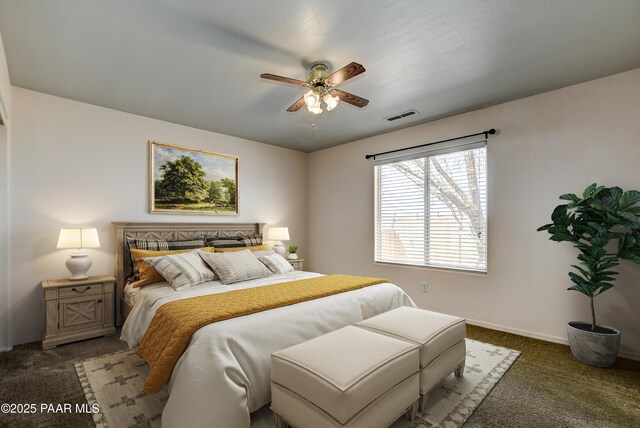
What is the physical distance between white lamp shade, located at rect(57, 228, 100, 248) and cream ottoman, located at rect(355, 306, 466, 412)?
2.88 metres

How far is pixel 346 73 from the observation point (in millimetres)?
2299

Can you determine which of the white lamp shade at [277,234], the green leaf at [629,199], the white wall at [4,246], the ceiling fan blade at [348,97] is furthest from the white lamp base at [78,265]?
the green leaf at [629,199]

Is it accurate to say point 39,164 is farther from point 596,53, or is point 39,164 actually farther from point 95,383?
point 596,53

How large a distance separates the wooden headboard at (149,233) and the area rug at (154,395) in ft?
3.23

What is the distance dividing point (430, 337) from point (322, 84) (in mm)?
2064

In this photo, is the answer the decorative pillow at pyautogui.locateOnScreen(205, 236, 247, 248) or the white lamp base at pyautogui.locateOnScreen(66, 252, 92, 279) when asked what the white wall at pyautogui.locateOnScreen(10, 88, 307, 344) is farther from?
the decorative pillow at pyautogui.locateOnScreen(205, 236, 247, 248)

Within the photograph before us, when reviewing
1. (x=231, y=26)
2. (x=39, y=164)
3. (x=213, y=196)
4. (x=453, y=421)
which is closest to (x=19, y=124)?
(x=39, y=164)

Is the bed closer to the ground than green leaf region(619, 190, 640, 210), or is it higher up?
closer to the ground

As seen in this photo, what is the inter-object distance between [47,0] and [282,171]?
3730 mm

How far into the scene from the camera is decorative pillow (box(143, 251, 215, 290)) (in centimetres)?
296

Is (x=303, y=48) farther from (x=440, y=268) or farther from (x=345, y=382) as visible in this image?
(x=440, y=268)

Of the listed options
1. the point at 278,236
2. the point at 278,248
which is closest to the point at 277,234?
the point at 278,236

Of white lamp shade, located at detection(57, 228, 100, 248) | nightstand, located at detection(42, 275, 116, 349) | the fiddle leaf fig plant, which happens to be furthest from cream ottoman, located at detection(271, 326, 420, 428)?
white lamp shade, located at detection(57, 228, 100, 248)

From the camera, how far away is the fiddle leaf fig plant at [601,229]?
258 centimetres
